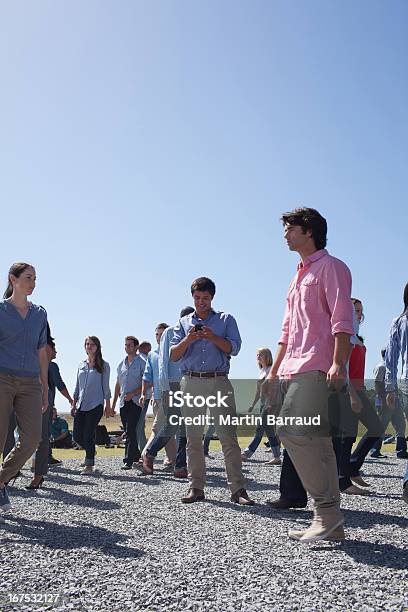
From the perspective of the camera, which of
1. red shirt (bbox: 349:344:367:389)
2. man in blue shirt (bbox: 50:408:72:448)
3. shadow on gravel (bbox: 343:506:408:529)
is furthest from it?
man in blue shirt (bbox: 50:408:72:448)

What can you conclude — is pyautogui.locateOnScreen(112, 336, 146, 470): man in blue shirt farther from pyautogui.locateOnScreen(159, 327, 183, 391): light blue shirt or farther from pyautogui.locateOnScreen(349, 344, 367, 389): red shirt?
pyautogui.locateOnScreen(349, 344, 367, 389): red shirt

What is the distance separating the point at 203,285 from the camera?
6.44 meters

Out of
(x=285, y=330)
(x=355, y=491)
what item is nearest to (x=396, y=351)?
(x=285, y=330)

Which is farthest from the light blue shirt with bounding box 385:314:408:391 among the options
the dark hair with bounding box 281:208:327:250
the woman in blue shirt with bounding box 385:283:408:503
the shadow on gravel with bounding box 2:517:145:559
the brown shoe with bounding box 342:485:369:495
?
the shadow on gravel with bounding box 2:517:145:559

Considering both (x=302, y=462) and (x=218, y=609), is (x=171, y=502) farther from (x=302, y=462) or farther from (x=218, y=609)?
(x=218, y=609)

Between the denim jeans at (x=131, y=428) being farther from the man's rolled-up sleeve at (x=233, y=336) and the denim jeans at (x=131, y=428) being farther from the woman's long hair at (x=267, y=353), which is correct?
the man's rolled-up sleeve at (x=233, y=336)

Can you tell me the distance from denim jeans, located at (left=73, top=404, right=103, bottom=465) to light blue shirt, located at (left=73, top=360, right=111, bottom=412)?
10 centimetres

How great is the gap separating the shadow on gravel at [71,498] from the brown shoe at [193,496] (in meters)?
0.68

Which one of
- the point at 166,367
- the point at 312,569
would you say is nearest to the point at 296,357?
the point at 312,569

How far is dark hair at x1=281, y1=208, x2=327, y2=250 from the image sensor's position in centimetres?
459

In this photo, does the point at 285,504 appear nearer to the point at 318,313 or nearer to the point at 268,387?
the point at 268,387

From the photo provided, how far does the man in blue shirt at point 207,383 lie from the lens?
20.5ft

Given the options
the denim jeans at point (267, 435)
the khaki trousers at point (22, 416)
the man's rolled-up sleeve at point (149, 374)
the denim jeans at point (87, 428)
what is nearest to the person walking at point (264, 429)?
the denim jeans at point (267, 435)

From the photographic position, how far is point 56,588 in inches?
124
